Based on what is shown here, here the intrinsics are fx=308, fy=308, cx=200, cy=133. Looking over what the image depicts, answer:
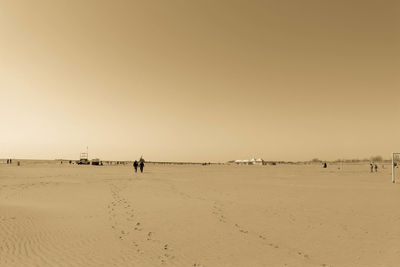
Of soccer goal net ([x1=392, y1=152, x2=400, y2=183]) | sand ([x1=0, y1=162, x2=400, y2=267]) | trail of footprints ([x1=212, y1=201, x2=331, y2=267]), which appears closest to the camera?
sand ([x1=0, y1=162, x2=400, y2=267])

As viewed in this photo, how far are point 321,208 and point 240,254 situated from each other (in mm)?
7919

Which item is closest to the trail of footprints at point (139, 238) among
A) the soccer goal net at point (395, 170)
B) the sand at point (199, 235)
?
the sand at point (199, 235)

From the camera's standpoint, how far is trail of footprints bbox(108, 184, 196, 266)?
7504 mm

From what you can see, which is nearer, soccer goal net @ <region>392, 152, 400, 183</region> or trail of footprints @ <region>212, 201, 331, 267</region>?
trail of footprints @ <region>212, 201, 331, 267</region>

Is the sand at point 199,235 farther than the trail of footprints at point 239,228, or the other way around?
Answer: the trail of footprints at point 239,228

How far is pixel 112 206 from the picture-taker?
576 inches

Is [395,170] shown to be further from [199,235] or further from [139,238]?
[139,238]

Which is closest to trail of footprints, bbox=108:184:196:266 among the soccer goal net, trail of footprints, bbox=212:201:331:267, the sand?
the sand

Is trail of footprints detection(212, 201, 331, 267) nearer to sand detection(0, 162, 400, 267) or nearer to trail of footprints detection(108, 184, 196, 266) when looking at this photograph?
sand detection(0, 162, 400, 267)

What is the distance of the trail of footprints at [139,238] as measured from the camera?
750 centimetres

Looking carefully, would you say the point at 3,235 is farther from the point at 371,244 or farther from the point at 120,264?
the point at 371,244

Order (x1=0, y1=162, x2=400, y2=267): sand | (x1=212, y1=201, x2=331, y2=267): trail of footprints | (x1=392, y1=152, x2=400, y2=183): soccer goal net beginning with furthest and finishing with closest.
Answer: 1. (x1=392, y1=152, x2=400, y2=183): soccer goal net
2. (x1=212, y1=201, x2=331, y2=267): trail of footprints
3. (x1=0, y1=162, x2=400, y2=267): sand

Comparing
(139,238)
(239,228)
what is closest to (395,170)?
(239,228)

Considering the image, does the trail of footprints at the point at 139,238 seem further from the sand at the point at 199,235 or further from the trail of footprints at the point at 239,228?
the trail of footprints at the point at 239,228
